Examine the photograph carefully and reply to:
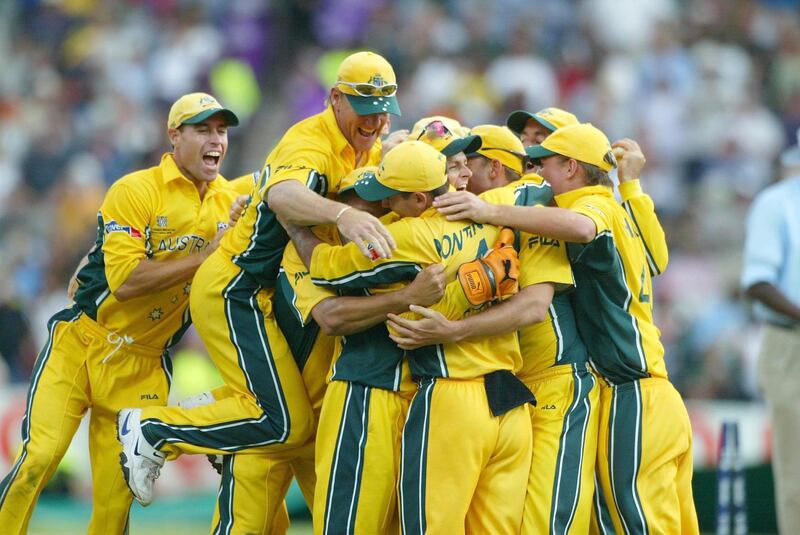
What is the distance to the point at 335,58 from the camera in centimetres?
1556

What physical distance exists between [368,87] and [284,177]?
0.64 meters

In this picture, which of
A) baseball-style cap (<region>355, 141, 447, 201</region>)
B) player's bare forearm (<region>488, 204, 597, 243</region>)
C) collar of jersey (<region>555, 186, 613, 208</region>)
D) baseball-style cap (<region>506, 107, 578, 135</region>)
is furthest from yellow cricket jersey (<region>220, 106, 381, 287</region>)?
collar of jersey (<region>555, 186, 613, 208</region>)

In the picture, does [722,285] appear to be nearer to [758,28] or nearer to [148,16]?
[758,28]

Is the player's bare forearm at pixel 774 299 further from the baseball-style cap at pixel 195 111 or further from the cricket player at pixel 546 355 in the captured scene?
the baseball-style cap at pixel 195 111

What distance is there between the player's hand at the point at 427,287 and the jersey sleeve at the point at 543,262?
446mm

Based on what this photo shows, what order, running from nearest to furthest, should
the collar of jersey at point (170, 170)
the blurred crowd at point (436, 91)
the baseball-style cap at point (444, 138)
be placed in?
the baseball-style cap at point (444, 138) → the collar of jersey at point (170, 170) → the blurred crowd at point (436, 91)

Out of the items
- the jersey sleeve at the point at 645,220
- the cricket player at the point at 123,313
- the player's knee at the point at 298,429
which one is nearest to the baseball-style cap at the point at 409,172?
the jersey sleeve at the point at 645,220

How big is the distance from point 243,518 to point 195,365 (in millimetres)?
5733

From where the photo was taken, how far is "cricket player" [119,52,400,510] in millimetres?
6555

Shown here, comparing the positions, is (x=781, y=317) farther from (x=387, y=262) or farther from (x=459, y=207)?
Result: (x=387, y=262)

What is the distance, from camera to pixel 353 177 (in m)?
6.40

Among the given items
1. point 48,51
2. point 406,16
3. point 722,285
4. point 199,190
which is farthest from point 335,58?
point 199,190

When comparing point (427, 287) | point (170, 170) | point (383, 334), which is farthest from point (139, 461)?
point (427, 287)

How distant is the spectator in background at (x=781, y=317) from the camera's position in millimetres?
Result: 8328
